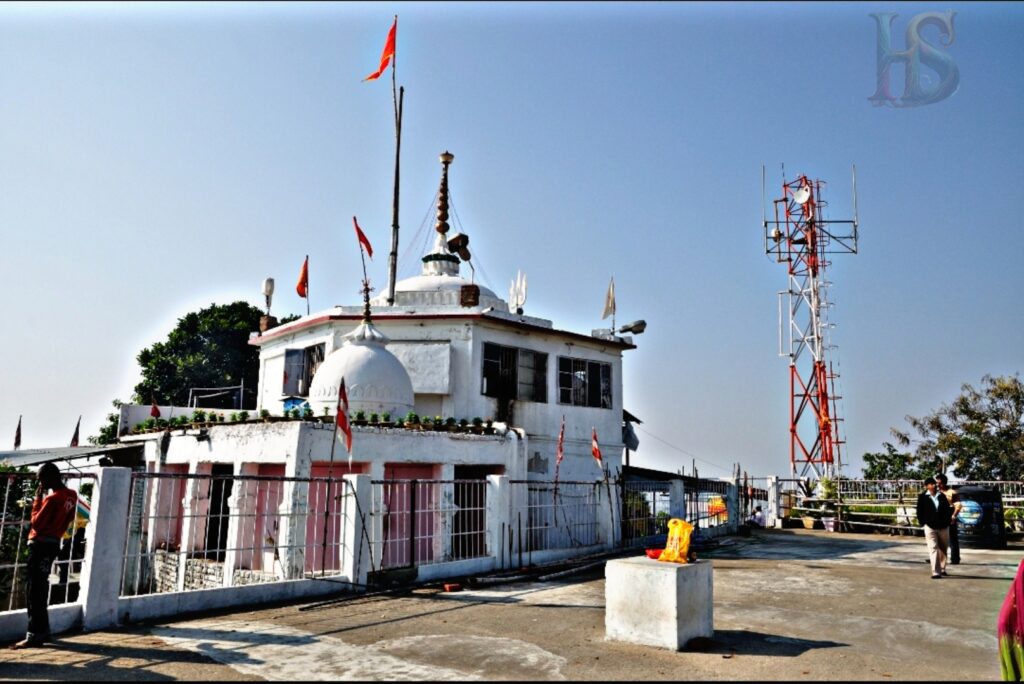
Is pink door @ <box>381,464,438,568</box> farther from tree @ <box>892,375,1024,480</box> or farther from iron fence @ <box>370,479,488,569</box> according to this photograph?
tree @ <box>892,375,1024,480</box>

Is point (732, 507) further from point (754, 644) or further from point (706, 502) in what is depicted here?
point (754, 644)

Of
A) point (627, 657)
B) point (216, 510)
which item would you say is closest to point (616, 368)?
point (216, 510)

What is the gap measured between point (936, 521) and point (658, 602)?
8.27m

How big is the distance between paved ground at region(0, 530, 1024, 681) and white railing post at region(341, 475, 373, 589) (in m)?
0.74

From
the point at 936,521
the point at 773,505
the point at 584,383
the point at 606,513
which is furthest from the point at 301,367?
the point at 773,505

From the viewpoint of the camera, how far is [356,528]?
38.9ft

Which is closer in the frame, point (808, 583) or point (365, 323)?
point (808, 583)

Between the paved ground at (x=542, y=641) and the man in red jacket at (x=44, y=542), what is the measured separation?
1.05 feet

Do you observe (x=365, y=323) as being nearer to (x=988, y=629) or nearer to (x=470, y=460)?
(x=470, y=460)

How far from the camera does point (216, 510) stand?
18062mm

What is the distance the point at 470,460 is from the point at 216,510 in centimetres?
675

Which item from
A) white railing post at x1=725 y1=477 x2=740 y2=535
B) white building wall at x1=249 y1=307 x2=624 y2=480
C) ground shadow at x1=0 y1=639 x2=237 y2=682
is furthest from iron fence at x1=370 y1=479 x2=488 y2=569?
white railing post at x1=725 y1=477 x2=740 y2=535

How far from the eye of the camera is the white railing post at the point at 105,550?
8516mm

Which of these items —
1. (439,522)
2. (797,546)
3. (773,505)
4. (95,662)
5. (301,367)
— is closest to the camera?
(95,662)
